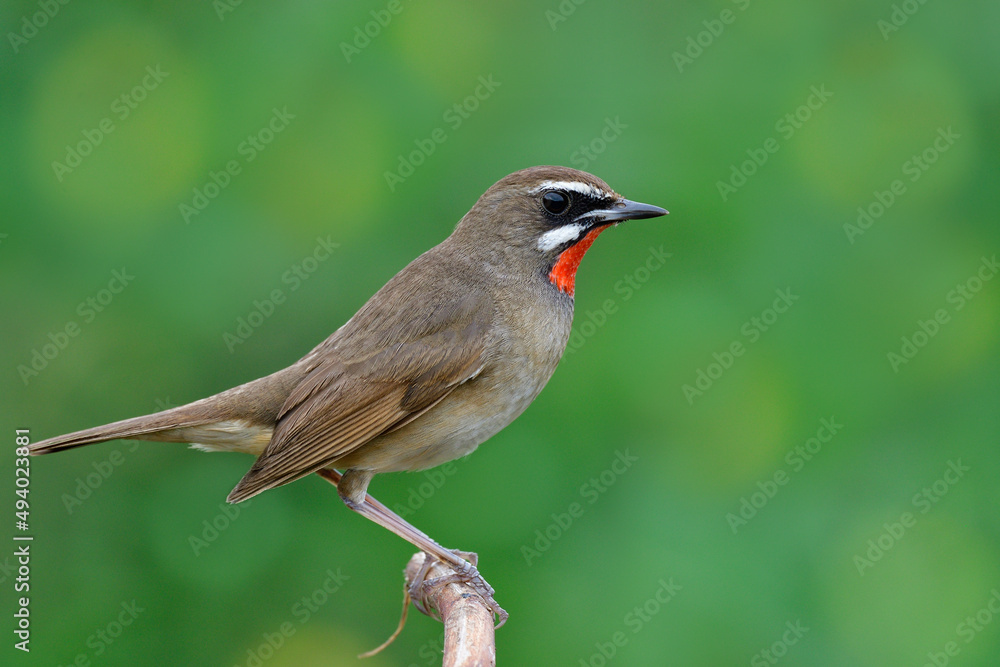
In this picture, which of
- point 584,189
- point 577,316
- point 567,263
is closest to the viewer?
point 584,189

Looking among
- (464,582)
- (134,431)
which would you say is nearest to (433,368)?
(464,582)

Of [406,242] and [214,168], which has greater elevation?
[406,242]

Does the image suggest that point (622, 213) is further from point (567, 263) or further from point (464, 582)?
point (464, 582)

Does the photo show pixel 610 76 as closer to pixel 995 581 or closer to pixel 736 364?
pixel 736 364

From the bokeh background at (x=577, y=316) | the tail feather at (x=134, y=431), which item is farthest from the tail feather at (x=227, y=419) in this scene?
the bokeh background at (x=577, y=316)

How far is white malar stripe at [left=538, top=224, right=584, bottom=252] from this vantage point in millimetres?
5363

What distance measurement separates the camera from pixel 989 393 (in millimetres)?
6430

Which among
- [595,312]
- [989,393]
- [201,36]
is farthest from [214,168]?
[989,393]

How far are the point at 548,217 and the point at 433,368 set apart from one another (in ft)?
3.03

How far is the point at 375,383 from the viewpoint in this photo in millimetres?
5328

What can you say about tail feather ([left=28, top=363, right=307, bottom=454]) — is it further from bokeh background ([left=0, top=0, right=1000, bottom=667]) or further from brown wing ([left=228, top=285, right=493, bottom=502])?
bokeh background ([left=0, top=0, right=1000, bottom=667])

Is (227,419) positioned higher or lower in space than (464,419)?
lower

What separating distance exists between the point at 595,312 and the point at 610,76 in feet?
4.89

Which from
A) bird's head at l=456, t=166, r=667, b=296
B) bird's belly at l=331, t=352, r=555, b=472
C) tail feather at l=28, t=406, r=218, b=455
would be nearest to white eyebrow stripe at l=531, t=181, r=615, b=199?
bird's head at l=456, t=166, r=667, b=296
